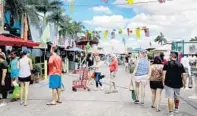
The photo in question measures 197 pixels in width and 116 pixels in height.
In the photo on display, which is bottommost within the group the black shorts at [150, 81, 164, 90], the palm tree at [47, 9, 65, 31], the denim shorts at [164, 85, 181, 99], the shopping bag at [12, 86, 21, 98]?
the shopping bag at [12, 86, 21, 98]

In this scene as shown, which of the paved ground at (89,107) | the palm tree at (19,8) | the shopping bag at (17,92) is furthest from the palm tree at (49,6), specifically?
the shopping bag at (17,92)

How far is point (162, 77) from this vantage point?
10.5 metres

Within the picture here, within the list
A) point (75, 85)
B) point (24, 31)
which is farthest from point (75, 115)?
point (24, 31)

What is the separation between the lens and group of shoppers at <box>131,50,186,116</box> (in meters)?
9.84

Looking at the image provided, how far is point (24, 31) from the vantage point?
26.7m

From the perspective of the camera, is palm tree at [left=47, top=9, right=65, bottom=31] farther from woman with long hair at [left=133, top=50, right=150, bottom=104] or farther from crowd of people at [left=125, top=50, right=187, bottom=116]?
woman with long hair at [left=133, top=50, right=150, bottom=104]

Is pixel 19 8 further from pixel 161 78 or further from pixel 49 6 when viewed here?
pixel 161 78

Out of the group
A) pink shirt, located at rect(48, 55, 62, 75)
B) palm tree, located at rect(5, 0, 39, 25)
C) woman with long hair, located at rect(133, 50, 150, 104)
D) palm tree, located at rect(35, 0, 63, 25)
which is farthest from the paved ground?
palm tree, located at rect(35, 0, 63, 25)

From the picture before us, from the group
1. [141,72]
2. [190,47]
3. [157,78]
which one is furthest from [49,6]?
[157,78]

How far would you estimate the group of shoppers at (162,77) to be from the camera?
984cm

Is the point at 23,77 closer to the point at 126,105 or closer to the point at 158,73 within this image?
the point at 126,105

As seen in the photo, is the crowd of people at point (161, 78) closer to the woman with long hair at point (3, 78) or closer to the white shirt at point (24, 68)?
the white shirt at point (24, 68)

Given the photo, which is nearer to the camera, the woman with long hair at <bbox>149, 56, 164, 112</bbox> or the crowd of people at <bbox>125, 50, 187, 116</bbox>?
the crowd of people at <bbox>125, 50, 187, 116</bbox>

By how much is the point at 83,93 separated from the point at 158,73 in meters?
5.07
